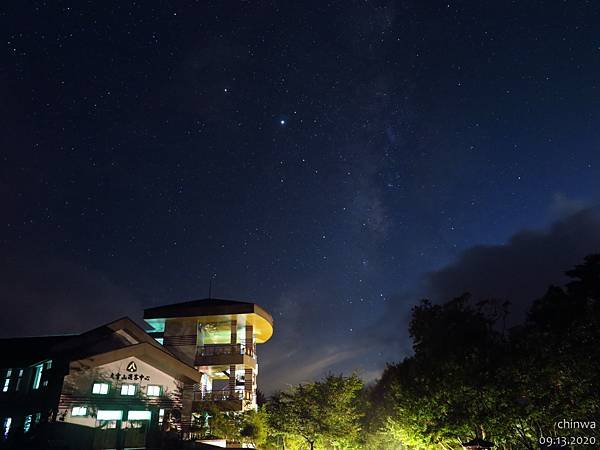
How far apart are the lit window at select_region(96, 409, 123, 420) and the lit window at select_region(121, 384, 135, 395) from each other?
41.7 inches

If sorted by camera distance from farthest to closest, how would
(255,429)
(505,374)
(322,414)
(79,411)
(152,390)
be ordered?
(255,429)
(322,414)
(152,390)
(79,411)
(505,374)

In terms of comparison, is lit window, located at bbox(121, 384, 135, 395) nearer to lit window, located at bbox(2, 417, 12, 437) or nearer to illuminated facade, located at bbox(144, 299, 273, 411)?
lit window, located at bbox(2, 417, 12, 437)

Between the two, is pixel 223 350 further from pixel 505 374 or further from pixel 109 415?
pixel 505 374

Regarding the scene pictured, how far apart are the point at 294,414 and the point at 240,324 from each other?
13674 mm

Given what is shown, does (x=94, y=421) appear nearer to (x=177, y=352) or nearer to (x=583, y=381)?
(x=177, y=352)

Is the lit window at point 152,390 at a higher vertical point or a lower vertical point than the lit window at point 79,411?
higher

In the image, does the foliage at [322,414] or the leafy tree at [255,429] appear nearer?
the foliage at [322,414]

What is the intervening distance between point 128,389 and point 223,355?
13.0 m

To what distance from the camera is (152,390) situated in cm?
2686

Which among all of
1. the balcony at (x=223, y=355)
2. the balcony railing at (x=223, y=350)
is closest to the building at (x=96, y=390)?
the balcony at (x=223, y=355)

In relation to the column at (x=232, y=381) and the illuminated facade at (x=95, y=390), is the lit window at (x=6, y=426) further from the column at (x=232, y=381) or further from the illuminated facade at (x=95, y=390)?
the column at (x=232, y=381)

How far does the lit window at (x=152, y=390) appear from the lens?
26.6 meters

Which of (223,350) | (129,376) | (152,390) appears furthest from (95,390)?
(223,350)

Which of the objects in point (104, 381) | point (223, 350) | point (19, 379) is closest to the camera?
point (104, 381)
